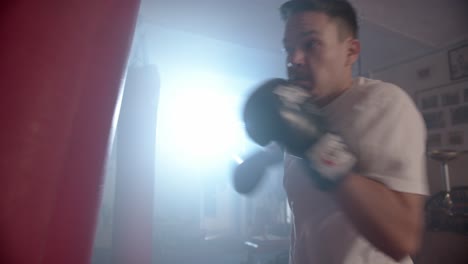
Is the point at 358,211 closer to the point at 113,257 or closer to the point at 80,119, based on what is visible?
the point at 80,119

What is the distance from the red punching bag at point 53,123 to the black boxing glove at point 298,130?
398 mm

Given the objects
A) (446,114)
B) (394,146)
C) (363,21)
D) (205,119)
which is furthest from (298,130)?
(205,119)

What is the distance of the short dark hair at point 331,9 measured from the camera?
→ 0.90 meters

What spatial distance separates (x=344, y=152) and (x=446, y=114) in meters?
2.54

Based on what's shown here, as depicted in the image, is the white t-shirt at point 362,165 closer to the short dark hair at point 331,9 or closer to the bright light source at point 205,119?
the short dark hair at point 331,9

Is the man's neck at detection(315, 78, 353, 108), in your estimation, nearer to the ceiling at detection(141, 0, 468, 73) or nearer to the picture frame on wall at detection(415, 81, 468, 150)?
the ceiling at detection(141, 0, 468, 73)

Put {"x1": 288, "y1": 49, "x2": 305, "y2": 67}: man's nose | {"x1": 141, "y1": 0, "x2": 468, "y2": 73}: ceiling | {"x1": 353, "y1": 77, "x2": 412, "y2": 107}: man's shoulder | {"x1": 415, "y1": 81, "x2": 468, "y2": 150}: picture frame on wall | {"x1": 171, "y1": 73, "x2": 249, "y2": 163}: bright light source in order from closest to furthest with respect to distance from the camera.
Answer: {"x1": 353, "y1": 77, "x2": 412, "y2": 107}: man's shoulder → {"x1": 288, "y1": 49, "x2": 305, "y2": 67}: man's nose → {"x1": 141, "y1": 0, "x2": 468, "y2": 73}: ceiling → {"x1": 415, "y1": 81, "x2": 468, "y2": 150}: picture frame on wall → {"x1": 171, "y1": 73, "x2": 249, "y2": 163}: bright light source

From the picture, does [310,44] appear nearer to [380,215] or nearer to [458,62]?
[380,215]

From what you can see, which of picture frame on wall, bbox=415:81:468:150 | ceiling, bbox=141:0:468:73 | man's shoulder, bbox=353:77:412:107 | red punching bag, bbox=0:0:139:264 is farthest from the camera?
picture frame on wall, bbox=415:81:468:150

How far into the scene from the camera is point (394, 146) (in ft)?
2.19

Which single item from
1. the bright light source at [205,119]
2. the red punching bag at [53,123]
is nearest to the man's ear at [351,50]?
the red punching bag at [53,123]

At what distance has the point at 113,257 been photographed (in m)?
1.62

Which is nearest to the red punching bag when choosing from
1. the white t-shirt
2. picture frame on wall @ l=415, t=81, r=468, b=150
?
the white t-shirt

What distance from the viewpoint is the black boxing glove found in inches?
23.5
